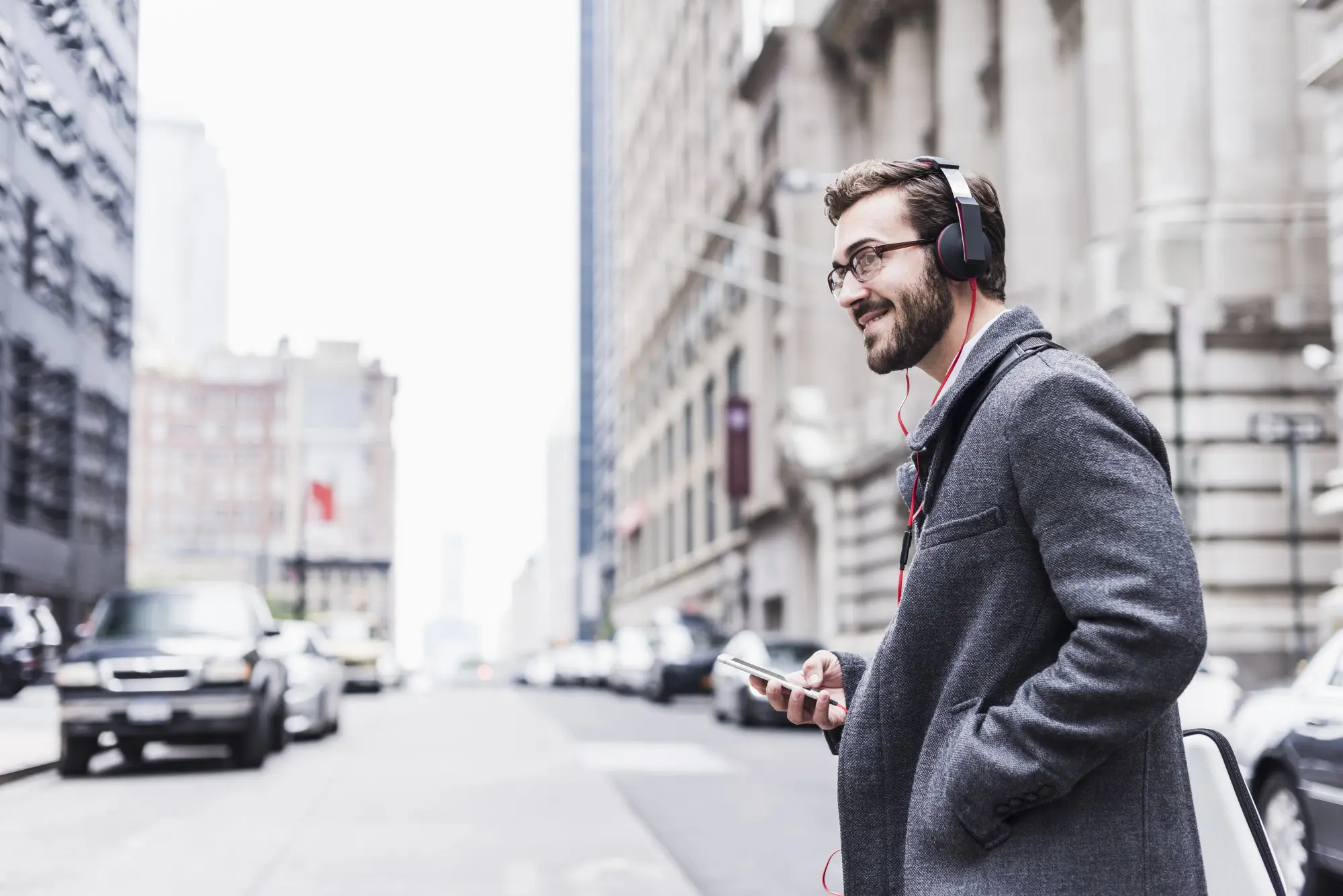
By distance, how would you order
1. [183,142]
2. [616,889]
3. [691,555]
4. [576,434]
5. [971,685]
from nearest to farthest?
1. [971,685]
2. [616,889]
3. [691,555]
4. [183,142]
5. [576,434]

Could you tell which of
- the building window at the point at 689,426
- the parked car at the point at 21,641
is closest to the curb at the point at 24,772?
the parked car at the point at 21,641

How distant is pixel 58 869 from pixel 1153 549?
8042mm

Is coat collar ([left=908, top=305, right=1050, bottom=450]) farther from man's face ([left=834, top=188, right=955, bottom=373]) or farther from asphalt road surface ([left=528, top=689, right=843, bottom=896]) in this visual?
asphalt road surface ([left=528, top=689, right=843, bottom=896])

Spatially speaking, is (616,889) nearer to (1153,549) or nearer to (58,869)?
(58,869)

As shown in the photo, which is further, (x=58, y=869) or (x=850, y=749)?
(x=58, y=869)

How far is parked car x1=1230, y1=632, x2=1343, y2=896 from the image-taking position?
7383mm

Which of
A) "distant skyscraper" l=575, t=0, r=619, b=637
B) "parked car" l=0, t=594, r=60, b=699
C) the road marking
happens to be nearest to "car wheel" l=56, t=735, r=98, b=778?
the road marking

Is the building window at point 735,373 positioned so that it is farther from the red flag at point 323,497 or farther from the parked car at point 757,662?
the parked car at point 757,662

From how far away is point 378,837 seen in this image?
10.5 meters

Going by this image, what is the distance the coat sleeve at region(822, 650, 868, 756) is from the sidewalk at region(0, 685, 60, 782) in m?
12.4

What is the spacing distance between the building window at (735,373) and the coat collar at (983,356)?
52042 mm

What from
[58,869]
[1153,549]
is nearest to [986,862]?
[1153,549]

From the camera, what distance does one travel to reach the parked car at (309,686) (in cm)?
1962

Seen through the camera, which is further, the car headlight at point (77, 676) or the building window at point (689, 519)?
the building window at point (689, 519)
